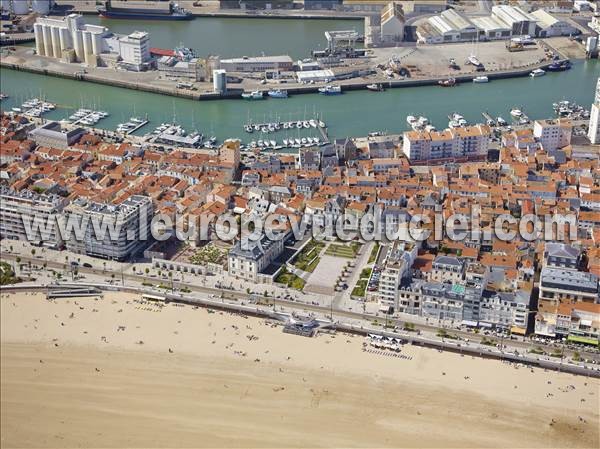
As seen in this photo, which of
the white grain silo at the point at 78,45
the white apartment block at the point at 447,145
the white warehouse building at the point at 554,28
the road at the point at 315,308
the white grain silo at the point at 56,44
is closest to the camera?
the road at the point at 315,308

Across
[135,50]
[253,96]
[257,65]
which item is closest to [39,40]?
[135,50]

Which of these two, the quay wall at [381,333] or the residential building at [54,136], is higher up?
the residential building at [54,136]

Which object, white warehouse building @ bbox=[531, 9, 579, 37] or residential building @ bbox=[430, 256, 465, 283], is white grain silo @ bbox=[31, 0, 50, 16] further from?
residential building @ bbox=[430, 256, 465, 283]

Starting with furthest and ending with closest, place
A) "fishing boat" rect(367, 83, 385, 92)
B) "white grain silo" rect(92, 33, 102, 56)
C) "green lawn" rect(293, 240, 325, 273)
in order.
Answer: "white grain silo" rect(92, 33, 102, 56), "fishing boat" rect(367, 83, 385, 92), "green lawn" rect(293, 240, 325, 273)

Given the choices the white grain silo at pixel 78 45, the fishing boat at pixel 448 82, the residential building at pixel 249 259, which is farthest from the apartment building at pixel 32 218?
the fishing boat at pixel 448 82

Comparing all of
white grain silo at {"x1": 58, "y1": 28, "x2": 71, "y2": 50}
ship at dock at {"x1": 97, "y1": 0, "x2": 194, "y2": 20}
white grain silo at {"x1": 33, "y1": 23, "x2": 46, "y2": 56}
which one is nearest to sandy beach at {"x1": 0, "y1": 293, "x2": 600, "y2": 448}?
white grain silo at {"x1": 58, "y1": 28, "x2": 71, "y2": 50}

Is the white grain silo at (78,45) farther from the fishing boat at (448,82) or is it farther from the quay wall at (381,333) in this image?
the quay wall at (381,333)

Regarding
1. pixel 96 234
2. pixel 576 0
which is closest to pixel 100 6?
pixel 576 0
